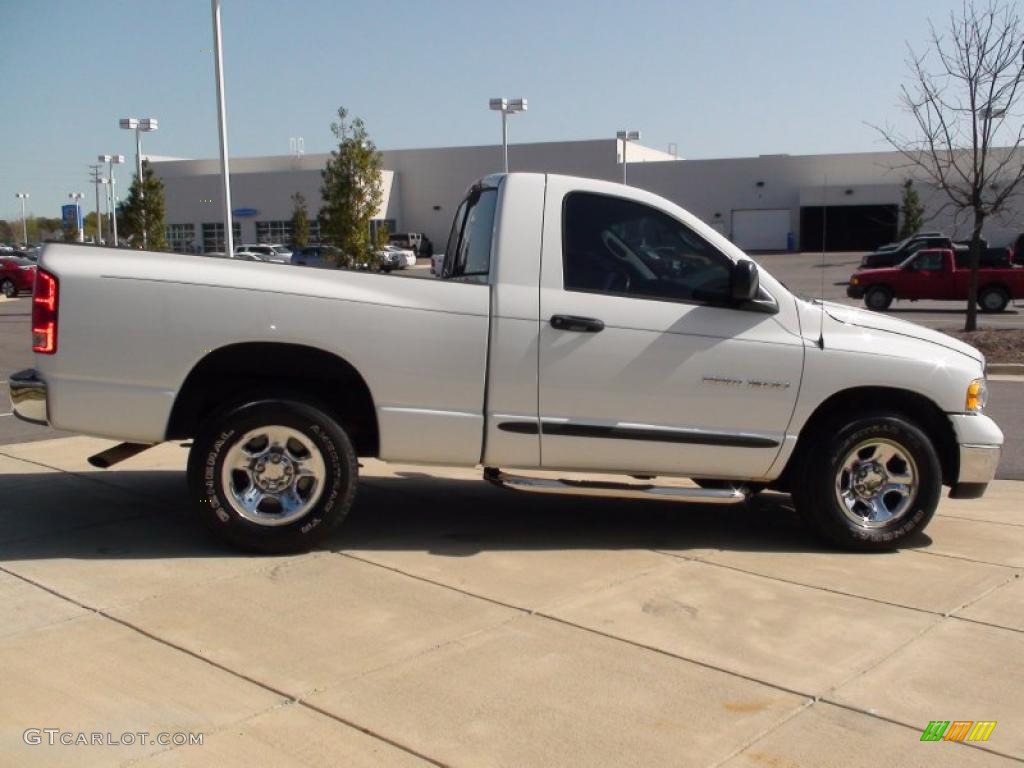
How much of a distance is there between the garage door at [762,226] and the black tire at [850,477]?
64.7m

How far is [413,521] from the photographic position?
6.78 metres

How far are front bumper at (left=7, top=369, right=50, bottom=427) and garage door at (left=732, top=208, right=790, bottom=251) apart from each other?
2604 inches

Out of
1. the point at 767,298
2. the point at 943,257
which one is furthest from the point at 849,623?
the point at 943,257

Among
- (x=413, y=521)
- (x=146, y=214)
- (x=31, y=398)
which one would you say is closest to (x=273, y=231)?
(x=146, y=214)

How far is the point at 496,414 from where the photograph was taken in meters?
5.88

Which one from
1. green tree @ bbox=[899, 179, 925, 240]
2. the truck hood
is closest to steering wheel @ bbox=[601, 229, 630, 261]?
the truck hood

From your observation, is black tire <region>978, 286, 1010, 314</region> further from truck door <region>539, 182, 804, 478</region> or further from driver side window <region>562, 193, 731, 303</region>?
driver side window <region>562, 193, 731, 303</region>

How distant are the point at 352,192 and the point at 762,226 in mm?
44216

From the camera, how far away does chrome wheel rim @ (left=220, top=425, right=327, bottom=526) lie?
19.0ft

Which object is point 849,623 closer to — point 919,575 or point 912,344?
point 919,575

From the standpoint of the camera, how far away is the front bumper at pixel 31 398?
18.5 ft

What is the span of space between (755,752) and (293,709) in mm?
1657

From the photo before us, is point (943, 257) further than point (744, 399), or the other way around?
point (943, 257)
